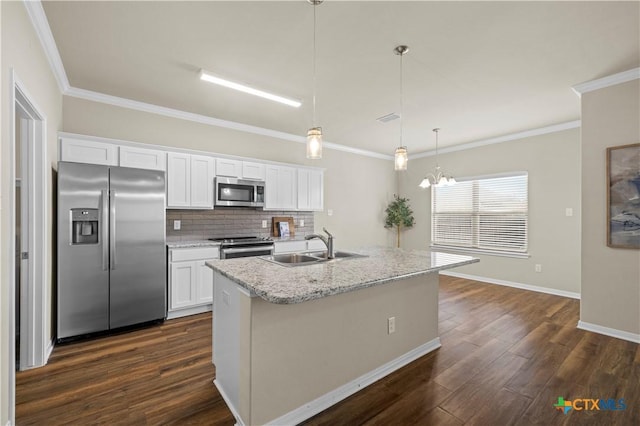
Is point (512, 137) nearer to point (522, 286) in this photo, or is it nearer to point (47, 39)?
point (522, 286)

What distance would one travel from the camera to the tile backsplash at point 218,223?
13.3 feet

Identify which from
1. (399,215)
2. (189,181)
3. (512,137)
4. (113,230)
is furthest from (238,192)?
(512,137)

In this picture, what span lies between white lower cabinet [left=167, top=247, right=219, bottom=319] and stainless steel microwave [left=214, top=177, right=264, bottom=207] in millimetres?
743

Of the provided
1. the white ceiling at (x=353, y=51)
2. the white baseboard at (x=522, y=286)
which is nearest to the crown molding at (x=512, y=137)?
the white ceiling at (x=353, y=51)

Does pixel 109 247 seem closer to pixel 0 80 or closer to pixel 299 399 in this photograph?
pixel 0 80

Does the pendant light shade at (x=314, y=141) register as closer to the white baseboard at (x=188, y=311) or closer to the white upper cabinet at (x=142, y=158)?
the white upper cabinet at (x=142, y=158)

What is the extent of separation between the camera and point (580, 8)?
6.72 ft

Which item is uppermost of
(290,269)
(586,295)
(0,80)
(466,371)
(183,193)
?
(0,80)

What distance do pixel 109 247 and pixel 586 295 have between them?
5.23m

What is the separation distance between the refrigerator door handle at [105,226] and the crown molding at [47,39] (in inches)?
48.3

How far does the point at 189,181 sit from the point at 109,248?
1226 mm

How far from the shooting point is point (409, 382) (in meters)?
2.24

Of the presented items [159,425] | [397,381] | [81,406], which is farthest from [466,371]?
[81,406]

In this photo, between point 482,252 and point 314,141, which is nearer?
point 314,141
